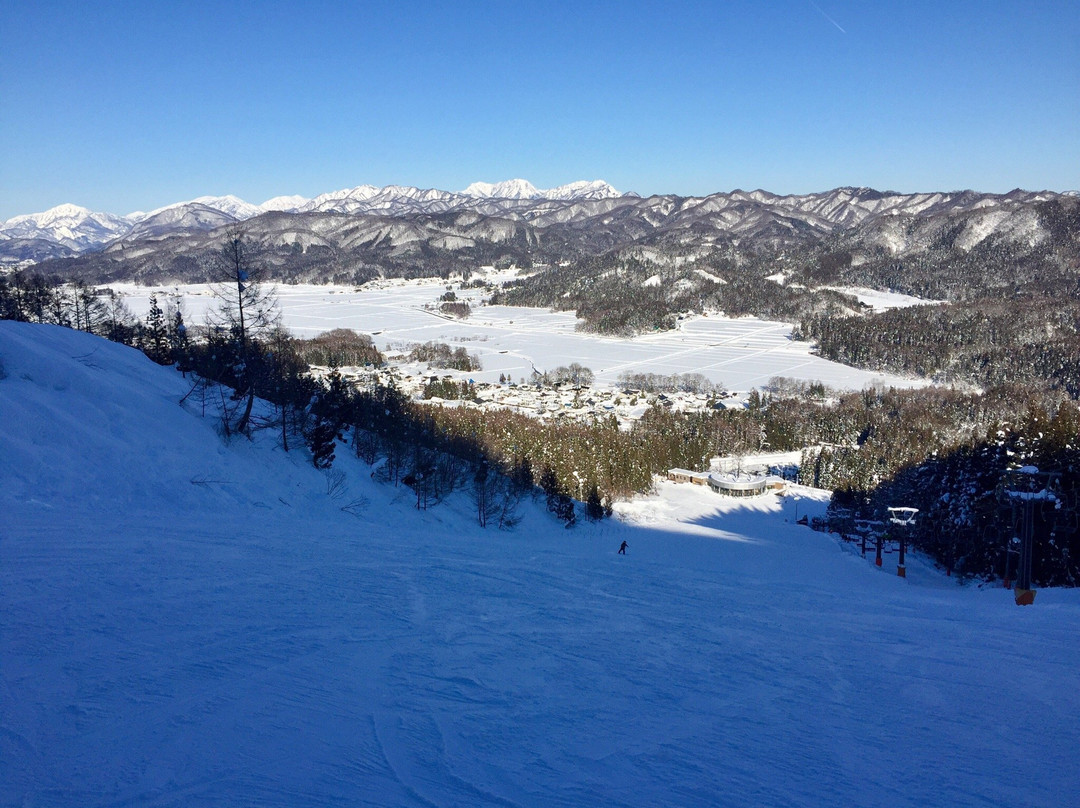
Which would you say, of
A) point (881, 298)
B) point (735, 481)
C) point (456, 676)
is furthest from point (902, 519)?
point (881, 298)

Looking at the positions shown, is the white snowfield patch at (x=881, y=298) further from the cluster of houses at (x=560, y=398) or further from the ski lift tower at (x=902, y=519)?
the ski lift tower at (x=902, y=519)

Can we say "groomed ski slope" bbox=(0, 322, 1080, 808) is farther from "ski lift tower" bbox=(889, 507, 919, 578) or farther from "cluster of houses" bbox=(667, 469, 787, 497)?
"cluster of houses" bbox=(667, 469, 787, 497)

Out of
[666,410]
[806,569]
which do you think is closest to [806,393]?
[666,410]

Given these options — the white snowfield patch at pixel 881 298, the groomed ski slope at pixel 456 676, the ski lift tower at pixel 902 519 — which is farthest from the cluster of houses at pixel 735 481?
the white snowfield patch at pixel 881 298

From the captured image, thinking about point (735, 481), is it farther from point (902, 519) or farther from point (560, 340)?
point (560, 340)

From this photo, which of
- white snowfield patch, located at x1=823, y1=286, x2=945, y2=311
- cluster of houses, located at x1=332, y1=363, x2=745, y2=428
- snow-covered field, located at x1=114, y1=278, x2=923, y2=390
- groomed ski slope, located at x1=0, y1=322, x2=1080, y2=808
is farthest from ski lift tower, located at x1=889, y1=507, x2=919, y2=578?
white snowfield patch, located at x1=823, y1=286, x2=945, y2=311

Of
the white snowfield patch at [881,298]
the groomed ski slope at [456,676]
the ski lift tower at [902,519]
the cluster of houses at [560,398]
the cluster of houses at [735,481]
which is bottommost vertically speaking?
the cluster of houses at [735,481]

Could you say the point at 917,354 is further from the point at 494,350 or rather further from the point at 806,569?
the point at 806,569
